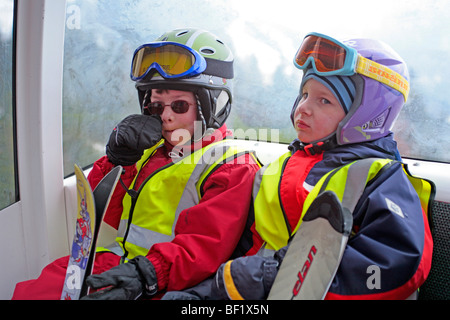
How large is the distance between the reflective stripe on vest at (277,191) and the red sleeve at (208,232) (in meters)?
0.07

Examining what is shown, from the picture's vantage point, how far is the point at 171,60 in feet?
5.92

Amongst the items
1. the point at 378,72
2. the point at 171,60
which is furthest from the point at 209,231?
the point at 378,72

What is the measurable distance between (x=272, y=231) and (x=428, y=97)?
1221 millimetres

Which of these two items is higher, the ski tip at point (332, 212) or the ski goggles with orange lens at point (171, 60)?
the ski goggles with orange lens at point (171, 60)

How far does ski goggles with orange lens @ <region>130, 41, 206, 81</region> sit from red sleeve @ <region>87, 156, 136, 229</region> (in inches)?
18.5

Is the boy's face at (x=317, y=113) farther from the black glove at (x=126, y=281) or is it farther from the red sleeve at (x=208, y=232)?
the black glove at (x=126, y=281)

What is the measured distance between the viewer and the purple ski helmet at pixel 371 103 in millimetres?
1528

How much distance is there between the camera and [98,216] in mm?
1332

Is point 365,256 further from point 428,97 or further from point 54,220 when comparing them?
point 54,220

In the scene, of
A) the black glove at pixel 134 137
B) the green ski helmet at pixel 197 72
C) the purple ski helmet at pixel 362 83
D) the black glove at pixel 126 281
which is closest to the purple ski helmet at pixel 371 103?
the purple ski helmet at pixel 362 83

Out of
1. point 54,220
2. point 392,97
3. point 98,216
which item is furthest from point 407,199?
point 54,220

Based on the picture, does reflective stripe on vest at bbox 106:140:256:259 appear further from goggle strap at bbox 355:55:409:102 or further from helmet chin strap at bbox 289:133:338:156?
goggle strap at bbox 355:55:409:102

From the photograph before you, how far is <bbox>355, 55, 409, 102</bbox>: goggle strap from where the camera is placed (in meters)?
1.51

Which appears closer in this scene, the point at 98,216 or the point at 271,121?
the point at 98,216
